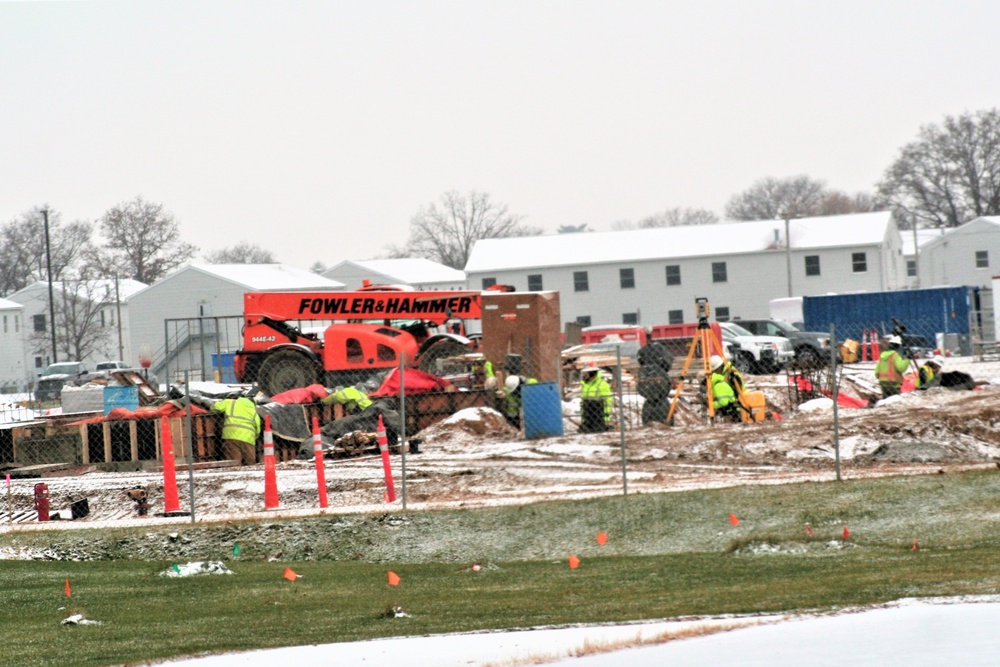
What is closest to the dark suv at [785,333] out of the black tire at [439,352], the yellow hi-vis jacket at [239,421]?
the black tire at [439,352]

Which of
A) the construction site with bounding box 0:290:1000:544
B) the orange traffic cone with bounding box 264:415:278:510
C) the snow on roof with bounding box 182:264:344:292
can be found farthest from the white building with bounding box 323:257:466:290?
the orange traffic cone with bounding box 264:415:278:510

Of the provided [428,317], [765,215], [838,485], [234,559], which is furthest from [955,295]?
[765,215]

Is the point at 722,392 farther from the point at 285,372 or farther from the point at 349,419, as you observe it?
the point at 285,372

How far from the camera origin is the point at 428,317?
31.1m

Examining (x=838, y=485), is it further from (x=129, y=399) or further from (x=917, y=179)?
(x=917, y=179)

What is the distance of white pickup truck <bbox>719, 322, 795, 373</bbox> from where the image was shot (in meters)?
41.8

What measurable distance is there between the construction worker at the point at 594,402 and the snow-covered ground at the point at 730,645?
15.0 m

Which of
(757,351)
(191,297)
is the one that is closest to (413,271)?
(191,297)

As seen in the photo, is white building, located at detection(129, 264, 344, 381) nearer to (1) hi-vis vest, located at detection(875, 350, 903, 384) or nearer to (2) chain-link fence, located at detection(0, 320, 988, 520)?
(2) chain-link fence, located at detection(0, 320, 988, 520)

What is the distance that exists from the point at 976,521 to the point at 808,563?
2.79 meters

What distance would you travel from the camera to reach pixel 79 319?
8875 centimetres

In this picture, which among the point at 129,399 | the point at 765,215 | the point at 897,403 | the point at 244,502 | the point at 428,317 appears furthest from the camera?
the point at 765,215

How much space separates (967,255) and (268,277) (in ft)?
130

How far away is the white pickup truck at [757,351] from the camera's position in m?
41.8
